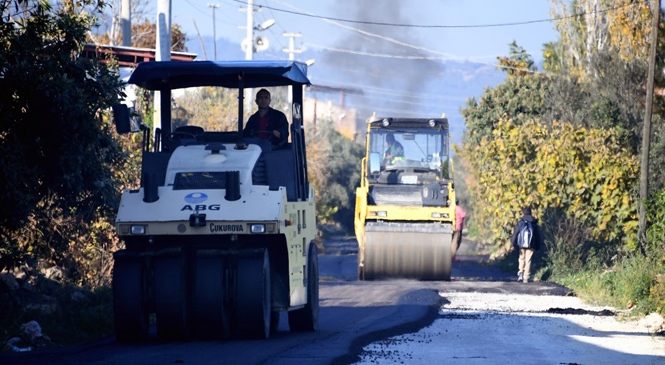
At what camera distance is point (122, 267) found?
478 inches

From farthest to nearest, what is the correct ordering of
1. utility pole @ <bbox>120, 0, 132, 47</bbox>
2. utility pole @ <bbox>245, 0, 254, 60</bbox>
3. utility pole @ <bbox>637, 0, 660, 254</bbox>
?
1. utility pole @ <bbox>245, 0, 254, 60</bbox>
2. utility pole @ <bbox>120, 0, 132, 47</bbox>
3. utility pole @ <bbox>637, 0, 660, 254</bbox>

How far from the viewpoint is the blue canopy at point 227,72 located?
43.7 ft

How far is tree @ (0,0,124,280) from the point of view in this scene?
1238cm

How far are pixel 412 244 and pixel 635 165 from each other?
6.41 m


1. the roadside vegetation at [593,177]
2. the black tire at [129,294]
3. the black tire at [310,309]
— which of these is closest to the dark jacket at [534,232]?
the roadside vegetation at [593,177]

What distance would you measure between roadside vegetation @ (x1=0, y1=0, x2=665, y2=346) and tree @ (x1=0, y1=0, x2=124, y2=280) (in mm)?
21

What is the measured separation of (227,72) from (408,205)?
505 inches

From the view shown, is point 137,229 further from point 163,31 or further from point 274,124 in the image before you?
point 163,31

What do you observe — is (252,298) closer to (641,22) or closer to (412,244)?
(412,244)

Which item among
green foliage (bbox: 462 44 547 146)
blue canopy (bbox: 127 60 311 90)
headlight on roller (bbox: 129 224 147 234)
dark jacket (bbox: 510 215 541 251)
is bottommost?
dark jacket (bbox: 510 215 541 251)

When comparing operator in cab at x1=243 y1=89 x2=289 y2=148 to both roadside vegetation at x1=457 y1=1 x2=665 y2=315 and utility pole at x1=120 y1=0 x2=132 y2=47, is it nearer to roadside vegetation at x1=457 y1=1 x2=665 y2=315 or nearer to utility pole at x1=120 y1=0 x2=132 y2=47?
roadside vegetation at x1=457 y1=1 x2=665 y2=315

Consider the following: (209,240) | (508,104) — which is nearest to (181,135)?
(209,240)

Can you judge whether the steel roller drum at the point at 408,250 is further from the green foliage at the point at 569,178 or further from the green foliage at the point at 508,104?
the green foliage at the point at 508,104

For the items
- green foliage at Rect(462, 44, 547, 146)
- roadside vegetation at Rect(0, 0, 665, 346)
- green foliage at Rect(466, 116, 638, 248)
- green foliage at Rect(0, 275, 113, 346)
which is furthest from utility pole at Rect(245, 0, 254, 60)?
green foliage at Rect(0, 275, 113, 346)
